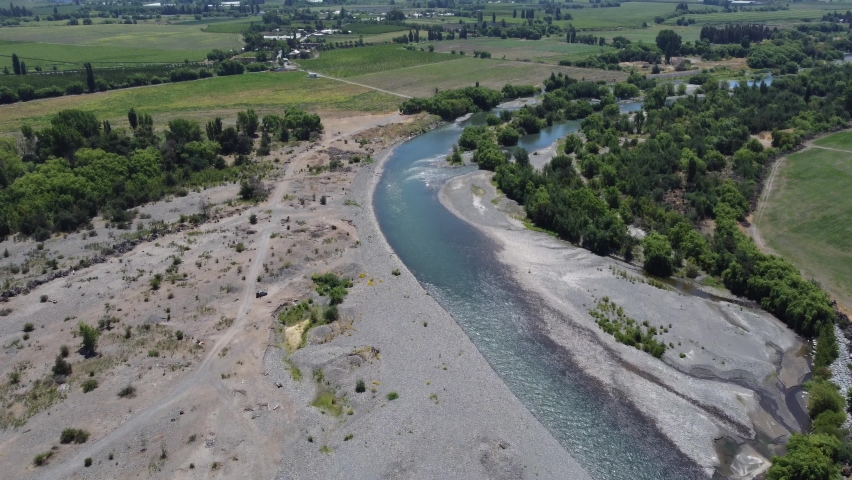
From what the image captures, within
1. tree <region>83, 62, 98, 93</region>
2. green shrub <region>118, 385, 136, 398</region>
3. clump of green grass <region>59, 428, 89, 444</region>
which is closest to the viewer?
clump of green grass <region>59, 428, 89, 444</region>

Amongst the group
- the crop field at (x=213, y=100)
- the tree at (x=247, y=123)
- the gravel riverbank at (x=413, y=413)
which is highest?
the crop field at (x=213, y=100)

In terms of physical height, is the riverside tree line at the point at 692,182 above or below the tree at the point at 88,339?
above

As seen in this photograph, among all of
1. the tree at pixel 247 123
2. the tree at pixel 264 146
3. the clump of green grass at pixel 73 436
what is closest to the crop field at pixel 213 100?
the tree at pixel 247 123

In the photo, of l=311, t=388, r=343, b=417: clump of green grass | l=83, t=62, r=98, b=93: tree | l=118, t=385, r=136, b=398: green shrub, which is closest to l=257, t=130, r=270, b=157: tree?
l=118, t=385, r=136, b=398: green shrub

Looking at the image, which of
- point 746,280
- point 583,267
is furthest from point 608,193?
point 746,280

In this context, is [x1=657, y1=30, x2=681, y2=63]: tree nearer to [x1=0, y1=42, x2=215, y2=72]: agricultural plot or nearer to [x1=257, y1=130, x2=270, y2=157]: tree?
[x1=257, y1=130, x2=270, y2=157]: tree

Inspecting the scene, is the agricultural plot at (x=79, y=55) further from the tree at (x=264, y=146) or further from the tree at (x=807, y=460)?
the tree at (x=807, y=460)
